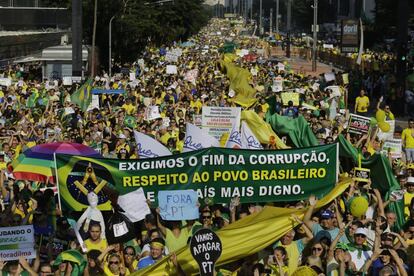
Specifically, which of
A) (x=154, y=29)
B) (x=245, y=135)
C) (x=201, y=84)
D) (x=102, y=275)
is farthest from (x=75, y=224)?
(x=154, y=29)

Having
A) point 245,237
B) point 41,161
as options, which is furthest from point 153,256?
point 41,161

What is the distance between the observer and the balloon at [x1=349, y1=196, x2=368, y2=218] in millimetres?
10520

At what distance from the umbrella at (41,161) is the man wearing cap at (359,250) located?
150 inches

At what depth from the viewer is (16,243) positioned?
8586 millimetres

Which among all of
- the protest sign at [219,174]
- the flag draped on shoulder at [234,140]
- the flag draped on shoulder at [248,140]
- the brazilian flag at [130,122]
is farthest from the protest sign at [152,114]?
the protest sign at [219,174]

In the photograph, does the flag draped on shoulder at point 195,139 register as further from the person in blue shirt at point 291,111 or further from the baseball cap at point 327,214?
the person in blue shirt at point 291,111

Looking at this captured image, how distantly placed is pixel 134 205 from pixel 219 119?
5157 mm

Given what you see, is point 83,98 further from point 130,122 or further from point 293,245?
point 293,245

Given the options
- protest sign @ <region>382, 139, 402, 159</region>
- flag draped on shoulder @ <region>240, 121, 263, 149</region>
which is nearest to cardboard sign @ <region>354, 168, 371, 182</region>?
flag draped on shoulder @ <region>240, 121, 263, 149</region>

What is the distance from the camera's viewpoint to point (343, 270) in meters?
8.75

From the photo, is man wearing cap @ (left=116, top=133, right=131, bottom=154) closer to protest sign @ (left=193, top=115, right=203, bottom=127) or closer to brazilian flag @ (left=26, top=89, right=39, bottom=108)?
protest sign @ (left=193, top=115, right=203, bottom=127)

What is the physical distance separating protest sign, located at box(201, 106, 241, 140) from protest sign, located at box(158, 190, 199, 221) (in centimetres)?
503

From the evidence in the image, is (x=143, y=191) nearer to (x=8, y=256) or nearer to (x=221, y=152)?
(x=221, y=152)

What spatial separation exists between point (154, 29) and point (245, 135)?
4619cm
